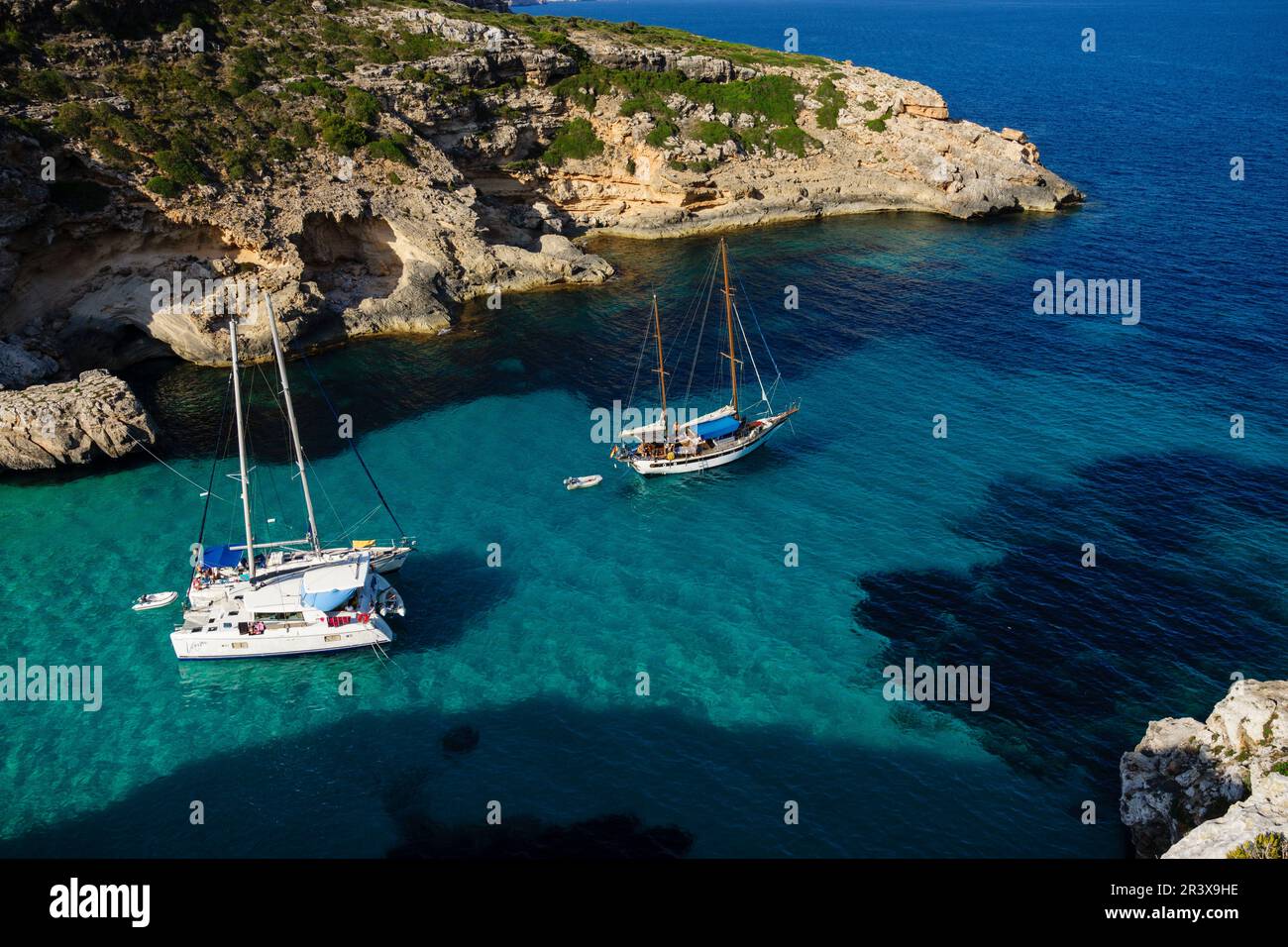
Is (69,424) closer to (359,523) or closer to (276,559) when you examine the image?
(359,523)

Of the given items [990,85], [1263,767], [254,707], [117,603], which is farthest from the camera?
[990,85]

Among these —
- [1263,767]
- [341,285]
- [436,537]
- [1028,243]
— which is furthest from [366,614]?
[1028,243]

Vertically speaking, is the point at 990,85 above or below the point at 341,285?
above

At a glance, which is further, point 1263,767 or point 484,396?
point 484,396

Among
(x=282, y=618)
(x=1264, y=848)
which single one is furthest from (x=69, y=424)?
(x=1264, y=848)

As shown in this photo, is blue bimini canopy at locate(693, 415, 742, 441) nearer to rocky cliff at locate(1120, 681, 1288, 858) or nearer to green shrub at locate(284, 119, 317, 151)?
rocky cliff at locate(1120, 681, 1288, 858)

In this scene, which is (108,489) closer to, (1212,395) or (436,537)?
(436,537)

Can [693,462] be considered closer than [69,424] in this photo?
No

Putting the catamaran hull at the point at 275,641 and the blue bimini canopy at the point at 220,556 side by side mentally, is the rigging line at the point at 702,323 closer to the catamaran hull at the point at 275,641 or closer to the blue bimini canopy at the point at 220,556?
the catamaran hull at the point at 275,641
